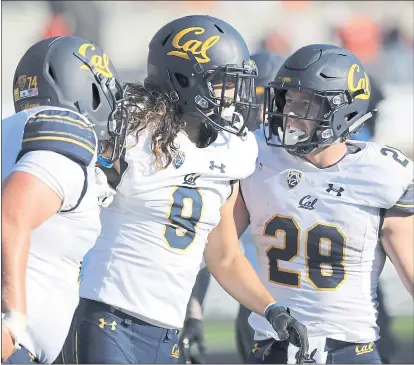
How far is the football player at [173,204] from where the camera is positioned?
3.37 meters

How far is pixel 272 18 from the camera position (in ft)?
27.3

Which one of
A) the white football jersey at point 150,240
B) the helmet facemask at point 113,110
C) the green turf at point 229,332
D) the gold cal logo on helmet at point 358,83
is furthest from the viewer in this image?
the green turf at point 229,332

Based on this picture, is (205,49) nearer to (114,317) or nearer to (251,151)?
(251,151)

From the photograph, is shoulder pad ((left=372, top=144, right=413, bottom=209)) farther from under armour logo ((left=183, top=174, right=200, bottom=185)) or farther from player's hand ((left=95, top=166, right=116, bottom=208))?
player's hand ((left=95, top=166, right=116, bottom=208))

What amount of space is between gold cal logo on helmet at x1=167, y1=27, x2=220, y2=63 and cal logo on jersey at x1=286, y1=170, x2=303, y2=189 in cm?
58

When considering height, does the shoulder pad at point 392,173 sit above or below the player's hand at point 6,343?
below

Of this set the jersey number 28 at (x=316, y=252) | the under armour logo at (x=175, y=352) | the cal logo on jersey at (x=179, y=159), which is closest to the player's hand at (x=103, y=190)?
the cal logo on jersey at (x=179, y=159)

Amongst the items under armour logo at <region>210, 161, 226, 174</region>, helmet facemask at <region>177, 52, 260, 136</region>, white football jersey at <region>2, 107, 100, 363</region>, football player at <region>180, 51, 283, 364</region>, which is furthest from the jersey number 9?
football player at <region>180, 51, 283, 364</region>

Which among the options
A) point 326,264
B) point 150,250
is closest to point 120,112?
point 150,250

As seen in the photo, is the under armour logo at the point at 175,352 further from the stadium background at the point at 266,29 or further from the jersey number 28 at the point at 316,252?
the stadium background at the point at 266,29

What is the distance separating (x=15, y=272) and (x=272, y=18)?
6249 millimetres

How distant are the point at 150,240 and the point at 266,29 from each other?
16.6 ft

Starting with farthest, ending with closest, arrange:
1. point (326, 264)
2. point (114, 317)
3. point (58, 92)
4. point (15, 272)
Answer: point (326, 264), point (114, 317), point (58, 92), point (15, 272)

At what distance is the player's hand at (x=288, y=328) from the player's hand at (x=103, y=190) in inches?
30.8
